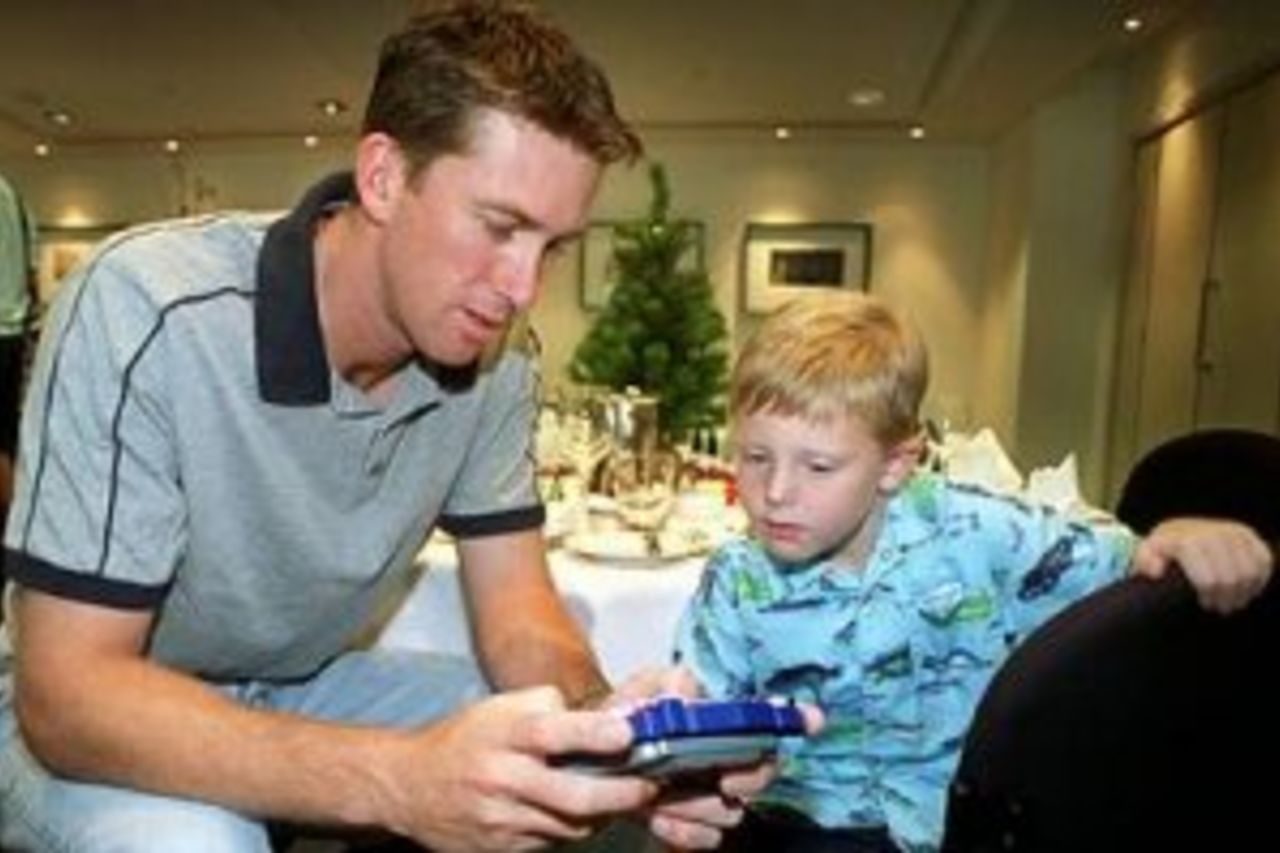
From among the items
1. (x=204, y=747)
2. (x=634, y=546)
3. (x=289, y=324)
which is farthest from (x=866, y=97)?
(x=204, y=747)

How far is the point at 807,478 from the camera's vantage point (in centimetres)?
130

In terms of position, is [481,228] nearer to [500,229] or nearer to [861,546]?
[500,229]

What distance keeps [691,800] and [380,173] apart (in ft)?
2.20

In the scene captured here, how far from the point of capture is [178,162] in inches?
342

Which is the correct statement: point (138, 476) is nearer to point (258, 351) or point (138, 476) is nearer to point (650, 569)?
point (258, 351)

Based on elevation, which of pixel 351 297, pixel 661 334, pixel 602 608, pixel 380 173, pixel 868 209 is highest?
pixel 868 209

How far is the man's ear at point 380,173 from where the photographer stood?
3.82ft

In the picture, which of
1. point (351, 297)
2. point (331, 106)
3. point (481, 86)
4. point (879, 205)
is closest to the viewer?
point (481, 86)

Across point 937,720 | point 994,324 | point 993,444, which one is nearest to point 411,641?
point 937,720

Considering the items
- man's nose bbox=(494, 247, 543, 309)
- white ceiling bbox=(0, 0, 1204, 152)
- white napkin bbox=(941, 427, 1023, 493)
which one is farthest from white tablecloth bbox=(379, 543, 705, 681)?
white ceiling bbox=(0, 0, 1204, 152)

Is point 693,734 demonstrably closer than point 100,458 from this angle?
Yes

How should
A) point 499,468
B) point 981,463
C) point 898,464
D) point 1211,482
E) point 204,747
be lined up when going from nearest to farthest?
point 204,747
point 898,464
point 499,468
point 1211,482
point 981,463

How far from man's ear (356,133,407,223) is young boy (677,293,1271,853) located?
44 cm

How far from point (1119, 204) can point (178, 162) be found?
6477mm
